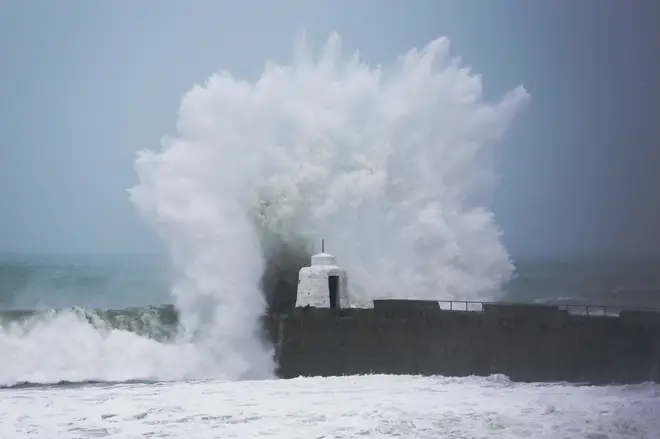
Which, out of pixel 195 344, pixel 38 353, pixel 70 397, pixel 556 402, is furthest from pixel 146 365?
pixel 556 402

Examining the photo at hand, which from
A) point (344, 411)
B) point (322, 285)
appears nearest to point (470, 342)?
point (322, 285)

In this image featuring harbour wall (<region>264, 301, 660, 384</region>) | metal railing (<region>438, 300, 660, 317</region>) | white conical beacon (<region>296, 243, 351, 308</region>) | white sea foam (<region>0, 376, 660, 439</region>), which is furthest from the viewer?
white conical beacon (<region>296, 243, 351, 308</region>)

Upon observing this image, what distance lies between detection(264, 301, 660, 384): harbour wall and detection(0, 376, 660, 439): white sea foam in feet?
1.41

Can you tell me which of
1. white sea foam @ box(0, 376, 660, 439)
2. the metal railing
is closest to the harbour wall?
the metal railing

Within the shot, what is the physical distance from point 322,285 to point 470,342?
2.55 m

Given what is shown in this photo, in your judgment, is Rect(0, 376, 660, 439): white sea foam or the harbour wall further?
the harbour wall

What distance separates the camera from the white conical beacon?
1230 centimetres

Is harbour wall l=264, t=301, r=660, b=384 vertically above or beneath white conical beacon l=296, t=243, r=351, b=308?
beneath

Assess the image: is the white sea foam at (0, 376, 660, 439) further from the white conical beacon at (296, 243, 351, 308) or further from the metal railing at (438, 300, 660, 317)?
the white conical beacon at (296, 243, 351, 308)

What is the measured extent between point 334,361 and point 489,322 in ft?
7.56

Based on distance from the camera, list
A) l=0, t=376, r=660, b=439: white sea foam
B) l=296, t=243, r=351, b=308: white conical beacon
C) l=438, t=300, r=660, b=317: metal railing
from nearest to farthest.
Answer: l=0, t=376, r=660, b=439: white sea foam
l=438, t=300, r=660, b=317: metal railing
l=296, t=243, r=351, b=308: white conical beacon

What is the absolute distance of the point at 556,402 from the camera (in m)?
8.74

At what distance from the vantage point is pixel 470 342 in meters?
10.9

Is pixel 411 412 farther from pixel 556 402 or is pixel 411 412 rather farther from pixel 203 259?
pixel 203 259
